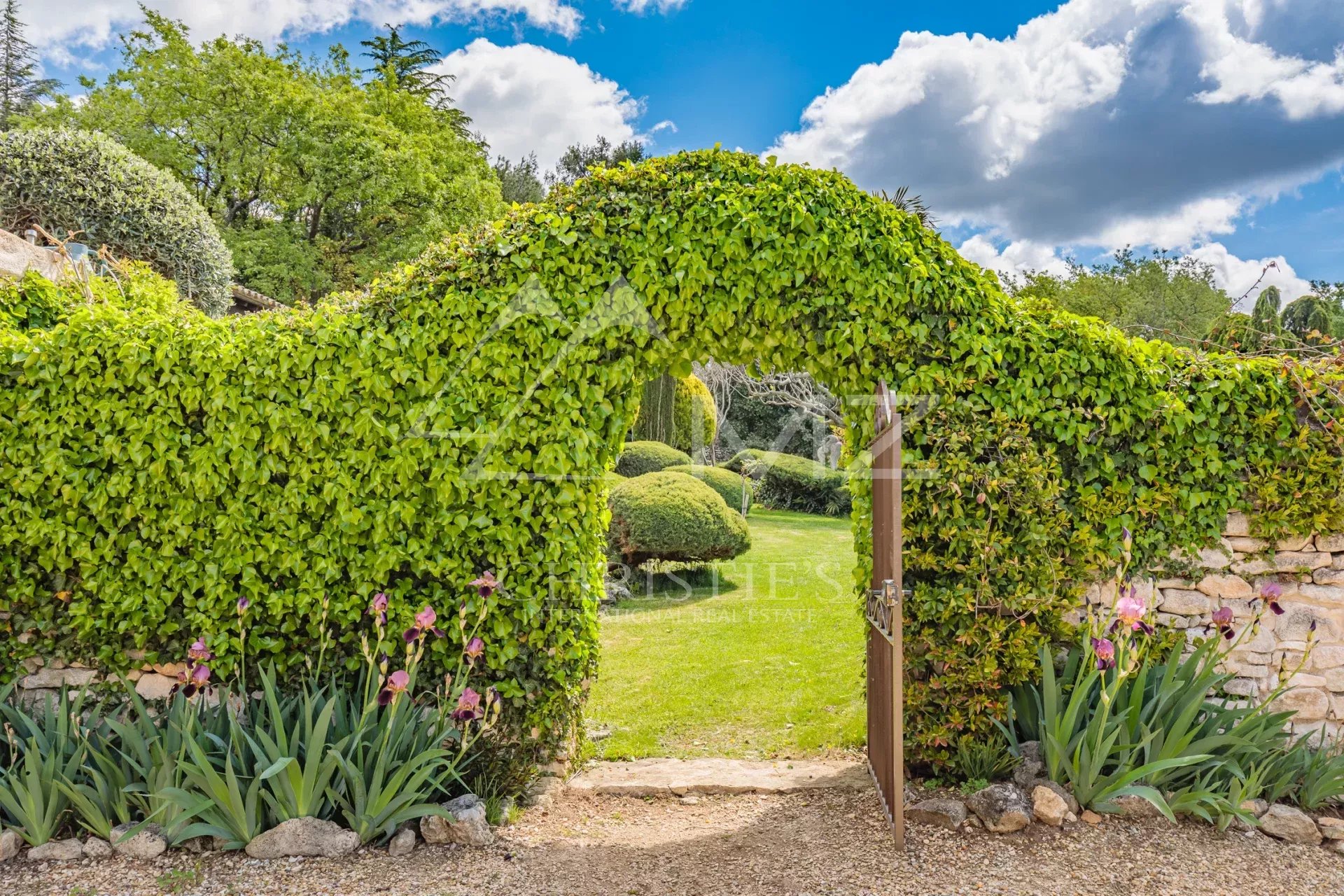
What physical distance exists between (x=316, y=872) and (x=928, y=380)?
3839 mm

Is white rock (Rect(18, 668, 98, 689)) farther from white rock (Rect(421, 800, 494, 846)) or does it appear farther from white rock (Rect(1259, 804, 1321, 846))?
white rock (Rect(1259, 804, 1321, 846))

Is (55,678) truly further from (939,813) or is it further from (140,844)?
(939,813)

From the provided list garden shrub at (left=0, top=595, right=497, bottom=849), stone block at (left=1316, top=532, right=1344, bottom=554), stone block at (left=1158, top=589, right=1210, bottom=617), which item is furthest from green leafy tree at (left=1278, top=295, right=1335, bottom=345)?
garden shrub at (left=0, top=595, right=497, bottom=849)

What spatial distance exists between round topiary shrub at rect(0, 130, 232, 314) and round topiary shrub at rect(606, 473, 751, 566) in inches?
265

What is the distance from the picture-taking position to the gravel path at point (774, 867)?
3.10 m

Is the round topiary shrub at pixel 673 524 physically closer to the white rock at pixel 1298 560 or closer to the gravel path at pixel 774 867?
the gravel path at pixel 774 867

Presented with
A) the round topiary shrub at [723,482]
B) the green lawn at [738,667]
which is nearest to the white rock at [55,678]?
the green lawn at [738,667]

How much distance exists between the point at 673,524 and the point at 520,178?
24237 mm

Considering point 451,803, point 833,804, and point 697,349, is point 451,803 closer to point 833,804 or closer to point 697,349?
point 833,804

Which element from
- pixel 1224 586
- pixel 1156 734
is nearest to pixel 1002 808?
pixel 1156 734

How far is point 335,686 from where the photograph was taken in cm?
389

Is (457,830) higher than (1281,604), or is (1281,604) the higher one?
(1281,604)

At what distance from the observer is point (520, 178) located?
29.6m

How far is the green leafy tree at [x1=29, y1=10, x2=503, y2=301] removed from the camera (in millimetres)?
17875
